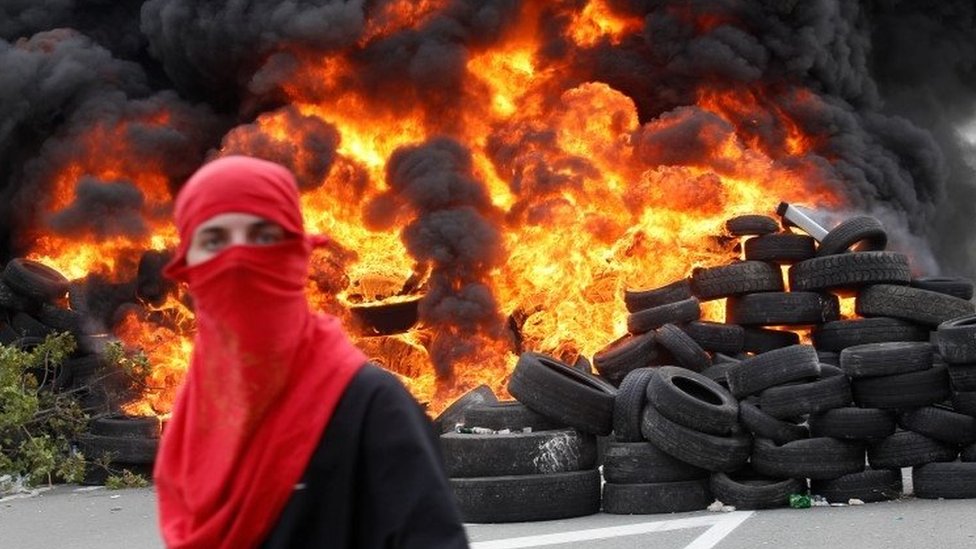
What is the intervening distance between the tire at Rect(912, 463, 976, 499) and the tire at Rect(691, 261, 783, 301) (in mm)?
3819

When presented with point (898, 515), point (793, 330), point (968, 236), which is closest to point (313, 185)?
point (793, 330)

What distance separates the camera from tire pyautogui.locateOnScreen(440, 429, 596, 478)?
33.1 ft

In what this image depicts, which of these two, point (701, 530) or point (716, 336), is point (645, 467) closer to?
point (701, 530)

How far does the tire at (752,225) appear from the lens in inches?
563

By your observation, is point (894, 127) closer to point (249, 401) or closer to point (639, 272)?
point (639, 272)

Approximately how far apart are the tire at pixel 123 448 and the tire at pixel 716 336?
552 centimetres

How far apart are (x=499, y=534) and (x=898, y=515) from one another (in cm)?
281

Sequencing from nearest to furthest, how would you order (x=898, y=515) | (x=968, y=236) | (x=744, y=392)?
(x=898, y=515) → (x=744, y=392) → (x=968, y=236)

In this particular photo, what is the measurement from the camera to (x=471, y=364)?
15359 millimetres

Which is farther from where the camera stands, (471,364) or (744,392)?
(471,364)

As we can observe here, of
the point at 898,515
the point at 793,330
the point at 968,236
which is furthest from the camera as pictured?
the point at 968,236

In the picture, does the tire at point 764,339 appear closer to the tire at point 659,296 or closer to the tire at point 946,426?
the tire at point 659,296

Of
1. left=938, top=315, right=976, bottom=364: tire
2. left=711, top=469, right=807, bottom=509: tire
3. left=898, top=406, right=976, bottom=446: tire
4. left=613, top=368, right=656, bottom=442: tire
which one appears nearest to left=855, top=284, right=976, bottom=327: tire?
left=938, top=315, right=976, bottom=364: tire

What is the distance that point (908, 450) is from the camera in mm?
10094
